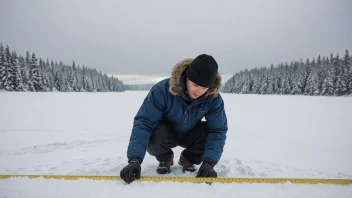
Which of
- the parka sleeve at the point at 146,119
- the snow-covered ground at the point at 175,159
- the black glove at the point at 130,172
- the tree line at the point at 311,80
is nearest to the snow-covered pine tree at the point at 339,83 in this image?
the tree line at the point at 311,80

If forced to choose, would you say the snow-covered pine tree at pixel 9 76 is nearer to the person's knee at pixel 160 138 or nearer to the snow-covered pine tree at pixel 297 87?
the person's knee at pixel 160 138

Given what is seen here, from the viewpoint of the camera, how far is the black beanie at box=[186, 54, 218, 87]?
1.90 metres

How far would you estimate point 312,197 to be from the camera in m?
1.73

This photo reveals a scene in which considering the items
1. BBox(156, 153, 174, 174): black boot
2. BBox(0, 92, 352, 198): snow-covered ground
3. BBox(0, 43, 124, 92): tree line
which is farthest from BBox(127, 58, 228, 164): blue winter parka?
BBox(0, 43, 124, 92): tree line

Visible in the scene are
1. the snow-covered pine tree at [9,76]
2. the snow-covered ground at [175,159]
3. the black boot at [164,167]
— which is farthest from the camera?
the snow-covered pine tree at [9,76]

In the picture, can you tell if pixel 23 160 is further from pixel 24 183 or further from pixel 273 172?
pixel 273 172

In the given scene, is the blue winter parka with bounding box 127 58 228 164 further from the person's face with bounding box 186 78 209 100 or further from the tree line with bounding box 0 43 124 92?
the tree line with bounding box 0 43 124 92

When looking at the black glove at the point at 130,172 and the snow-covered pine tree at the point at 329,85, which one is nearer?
the black glove at the point at 130,172

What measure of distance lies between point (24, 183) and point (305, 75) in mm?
54983

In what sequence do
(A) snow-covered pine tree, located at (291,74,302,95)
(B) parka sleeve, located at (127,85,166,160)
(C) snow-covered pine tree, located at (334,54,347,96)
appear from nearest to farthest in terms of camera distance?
(B) parka sleeve, located at (127,85,166,160) < (C) snow-covered pine tree, located at (334,54,347,96) < (A) snow-covered pine tree, located at (291,74,302,95)

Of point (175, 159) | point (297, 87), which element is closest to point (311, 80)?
point (297, 87)

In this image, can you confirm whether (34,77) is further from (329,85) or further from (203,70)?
(329,85)

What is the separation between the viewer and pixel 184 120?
2.32 metres

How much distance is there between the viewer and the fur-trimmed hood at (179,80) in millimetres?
2064
